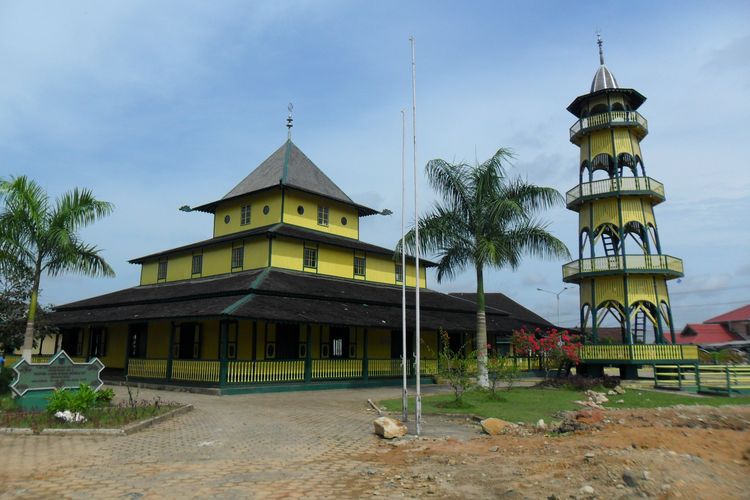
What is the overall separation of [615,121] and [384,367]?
1752 centimetres

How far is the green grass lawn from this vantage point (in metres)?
14.2

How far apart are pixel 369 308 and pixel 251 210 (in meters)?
8.96

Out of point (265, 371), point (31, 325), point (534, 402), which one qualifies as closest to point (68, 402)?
point (31, 325)

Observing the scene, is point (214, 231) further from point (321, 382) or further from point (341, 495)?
point (341, 495)

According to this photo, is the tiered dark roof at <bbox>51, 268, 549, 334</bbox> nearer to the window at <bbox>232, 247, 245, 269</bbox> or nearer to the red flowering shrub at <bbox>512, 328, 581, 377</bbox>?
the window at <bbox>232, 247, 245, 269</bbox>

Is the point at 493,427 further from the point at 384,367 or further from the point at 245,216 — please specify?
the point at 245,216

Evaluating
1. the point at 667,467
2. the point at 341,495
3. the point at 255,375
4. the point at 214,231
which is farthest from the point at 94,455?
the point at 214,231

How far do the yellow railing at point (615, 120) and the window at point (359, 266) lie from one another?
13.9 m

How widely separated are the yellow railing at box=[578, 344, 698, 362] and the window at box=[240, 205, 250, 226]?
61.3 feet

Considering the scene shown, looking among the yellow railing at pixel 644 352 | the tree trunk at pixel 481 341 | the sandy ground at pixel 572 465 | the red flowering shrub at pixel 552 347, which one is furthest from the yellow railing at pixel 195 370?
the yellow railing at pixel 644 352

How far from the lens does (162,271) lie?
30.2 m

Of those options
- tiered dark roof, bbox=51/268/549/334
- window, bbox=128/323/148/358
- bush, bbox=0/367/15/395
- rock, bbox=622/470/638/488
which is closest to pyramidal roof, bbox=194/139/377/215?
tiered dark roof, bbox=51/268/549/334

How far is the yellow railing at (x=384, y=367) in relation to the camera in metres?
24.5

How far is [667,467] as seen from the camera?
645cm
